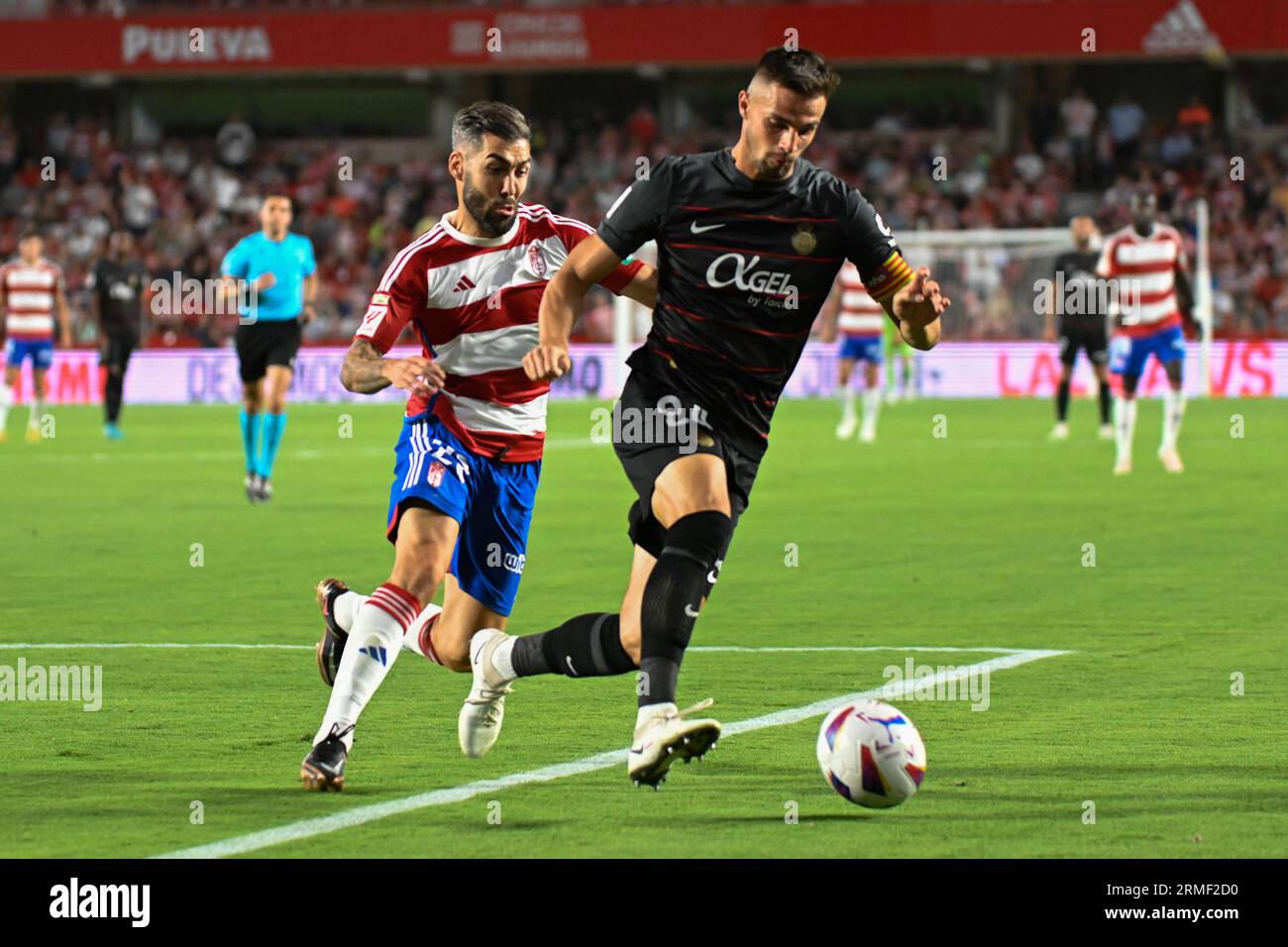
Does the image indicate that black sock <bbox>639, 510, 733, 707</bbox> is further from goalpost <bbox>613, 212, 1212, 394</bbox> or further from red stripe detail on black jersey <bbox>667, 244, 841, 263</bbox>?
goalpost <bbox>613, 212, 1212, 394</bbox>

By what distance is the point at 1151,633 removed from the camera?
31.0 feet

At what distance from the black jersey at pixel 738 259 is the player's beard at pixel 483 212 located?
0.72m

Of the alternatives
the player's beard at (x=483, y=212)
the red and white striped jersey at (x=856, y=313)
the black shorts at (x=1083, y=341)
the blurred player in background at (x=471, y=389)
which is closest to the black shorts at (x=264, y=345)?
the red and white striped jersey at (x=856, y=313)

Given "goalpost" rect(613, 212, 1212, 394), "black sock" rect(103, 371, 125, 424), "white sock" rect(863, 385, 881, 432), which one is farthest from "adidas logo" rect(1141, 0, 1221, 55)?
"black sock" rect(103, 371, 125, 424)

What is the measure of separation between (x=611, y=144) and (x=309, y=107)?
23.9 feet

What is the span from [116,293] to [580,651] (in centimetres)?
1885

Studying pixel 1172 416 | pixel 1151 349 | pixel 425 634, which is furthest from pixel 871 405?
pixel 425 634

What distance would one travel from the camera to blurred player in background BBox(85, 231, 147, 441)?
24.3 m

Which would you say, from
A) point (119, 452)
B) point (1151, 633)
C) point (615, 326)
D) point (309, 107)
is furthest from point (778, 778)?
point (309, 107)

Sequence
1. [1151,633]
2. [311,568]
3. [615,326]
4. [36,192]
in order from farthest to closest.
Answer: [36,192] → [615,326] → [311,568] → [1151,633]

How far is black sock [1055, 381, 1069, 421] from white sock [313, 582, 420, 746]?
17551 mm
